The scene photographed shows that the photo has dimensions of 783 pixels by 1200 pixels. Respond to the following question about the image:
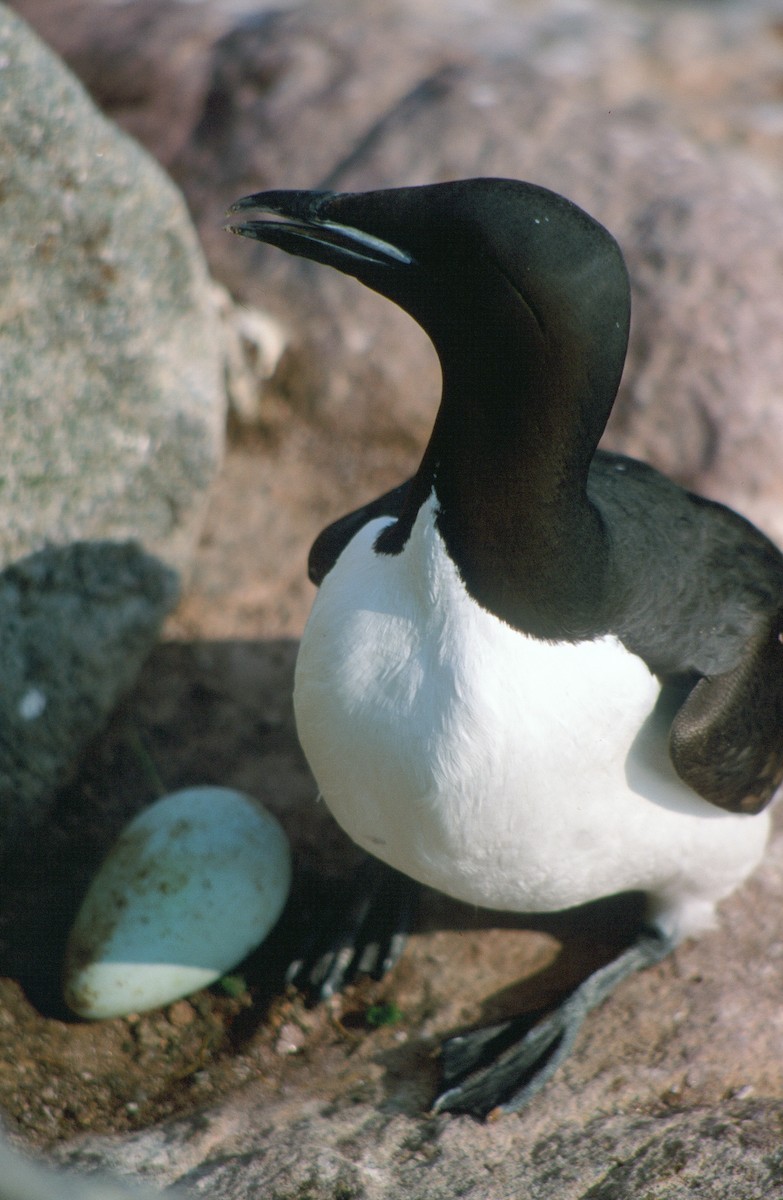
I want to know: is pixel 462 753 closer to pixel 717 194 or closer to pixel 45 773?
pixel 45 773

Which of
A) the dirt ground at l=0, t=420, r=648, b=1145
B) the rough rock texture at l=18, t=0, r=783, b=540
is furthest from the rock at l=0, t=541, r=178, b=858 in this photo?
the rough rock texture at l=18, t=0, r=783, b=540

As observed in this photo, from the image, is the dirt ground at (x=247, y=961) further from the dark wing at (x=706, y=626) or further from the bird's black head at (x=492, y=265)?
the bird's black head at (x=492, y=265)

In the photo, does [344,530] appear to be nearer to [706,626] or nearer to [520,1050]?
[706,626]

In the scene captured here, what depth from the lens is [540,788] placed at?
9.26ft

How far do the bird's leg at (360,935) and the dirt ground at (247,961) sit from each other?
0.06 metres

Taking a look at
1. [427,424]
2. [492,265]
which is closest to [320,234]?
[492,265]

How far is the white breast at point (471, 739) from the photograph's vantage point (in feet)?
8.84

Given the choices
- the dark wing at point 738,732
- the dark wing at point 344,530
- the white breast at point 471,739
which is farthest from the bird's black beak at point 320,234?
the dark wing at point 738,732

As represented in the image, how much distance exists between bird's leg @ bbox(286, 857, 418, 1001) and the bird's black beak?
2086 millimetres

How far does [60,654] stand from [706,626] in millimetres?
2039

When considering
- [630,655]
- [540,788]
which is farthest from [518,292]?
[540,788]

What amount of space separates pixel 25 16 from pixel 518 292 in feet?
16.9

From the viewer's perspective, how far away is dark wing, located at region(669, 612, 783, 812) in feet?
9.66

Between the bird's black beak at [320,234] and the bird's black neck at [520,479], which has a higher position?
the bird's black beak at [320,234]
